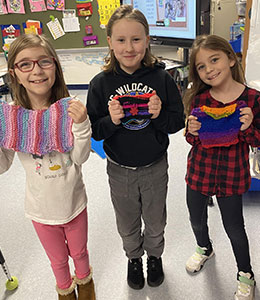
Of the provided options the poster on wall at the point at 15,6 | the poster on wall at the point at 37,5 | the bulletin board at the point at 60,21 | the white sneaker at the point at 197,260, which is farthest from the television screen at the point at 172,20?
the white sneaker at the point at 197,260

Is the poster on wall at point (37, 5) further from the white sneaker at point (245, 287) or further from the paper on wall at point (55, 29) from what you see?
the white sneaker at point (245, 287)

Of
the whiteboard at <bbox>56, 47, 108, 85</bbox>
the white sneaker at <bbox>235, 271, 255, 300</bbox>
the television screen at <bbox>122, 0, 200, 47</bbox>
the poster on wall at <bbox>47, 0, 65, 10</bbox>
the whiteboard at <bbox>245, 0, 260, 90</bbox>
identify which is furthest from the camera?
the whiteboard at <bbox>56, 47, 108, 85</bbox>

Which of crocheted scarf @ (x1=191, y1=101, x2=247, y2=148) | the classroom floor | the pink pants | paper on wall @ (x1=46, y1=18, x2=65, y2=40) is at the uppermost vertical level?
paper on wall @ (x1=46, y1=18, x2=65, y2=40)

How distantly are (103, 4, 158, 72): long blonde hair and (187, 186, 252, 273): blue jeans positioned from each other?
55 cm

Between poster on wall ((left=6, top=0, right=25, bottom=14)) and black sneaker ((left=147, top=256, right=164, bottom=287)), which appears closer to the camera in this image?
black sneaker ((left=147, top=256, right=164, bottom=287))

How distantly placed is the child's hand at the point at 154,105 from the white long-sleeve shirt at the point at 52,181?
24 centimetres

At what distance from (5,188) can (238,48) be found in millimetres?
2060

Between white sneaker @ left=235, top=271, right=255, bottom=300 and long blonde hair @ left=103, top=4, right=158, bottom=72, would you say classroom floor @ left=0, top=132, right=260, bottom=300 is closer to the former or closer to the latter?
white sneaker @ left=235, top=271, right=255, bottom=300

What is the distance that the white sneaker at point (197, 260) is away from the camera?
150cm

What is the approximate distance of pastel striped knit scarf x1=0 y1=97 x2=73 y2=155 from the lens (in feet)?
3.45

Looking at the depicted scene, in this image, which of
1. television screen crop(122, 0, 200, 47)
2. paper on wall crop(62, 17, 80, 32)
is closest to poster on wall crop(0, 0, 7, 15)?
paper on wall crop(62, 17, 80, 32)

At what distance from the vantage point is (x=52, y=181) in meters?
1.12

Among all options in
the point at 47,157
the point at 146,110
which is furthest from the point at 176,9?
the point at 47,157

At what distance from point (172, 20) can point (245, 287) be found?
82.9 inches
